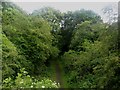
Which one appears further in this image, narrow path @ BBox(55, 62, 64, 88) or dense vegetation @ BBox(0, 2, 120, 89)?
narrow path @ BBox(55, 62, 64, 88)

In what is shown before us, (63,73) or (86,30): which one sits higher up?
(86,30)

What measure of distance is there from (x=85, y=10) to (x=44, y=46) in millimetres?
13935

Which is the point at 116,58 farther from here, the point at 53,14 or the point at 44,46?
the point at 53,14

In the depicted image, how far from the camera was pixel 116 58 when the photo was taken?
8523 millimetres

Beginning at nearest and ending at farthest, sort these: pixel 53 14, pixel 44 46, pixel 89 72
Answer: pixel 89 72, pixel 44 46, pixel 53 14

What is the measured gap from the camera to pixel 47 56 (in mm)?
19672

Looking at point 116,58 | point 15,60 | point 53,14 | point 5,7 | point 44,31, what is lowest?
point 116,58

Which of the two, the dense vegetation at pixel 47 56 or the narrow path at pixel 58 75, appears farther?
the narrow path at pixel 58 75

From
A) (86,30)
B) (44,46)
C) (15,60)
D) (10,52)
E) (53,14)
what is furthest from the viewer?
(53,14)

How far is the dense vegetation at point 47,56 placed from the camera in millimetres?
8914

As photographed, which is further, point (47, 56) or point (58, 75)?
point (58, 75)

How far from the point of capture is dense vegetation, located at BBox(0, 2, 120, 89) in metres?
8.91

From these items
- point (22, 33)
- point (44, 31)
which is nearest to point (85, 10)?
point (44, 31)

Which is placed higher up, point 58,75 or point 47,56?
point 47,56
